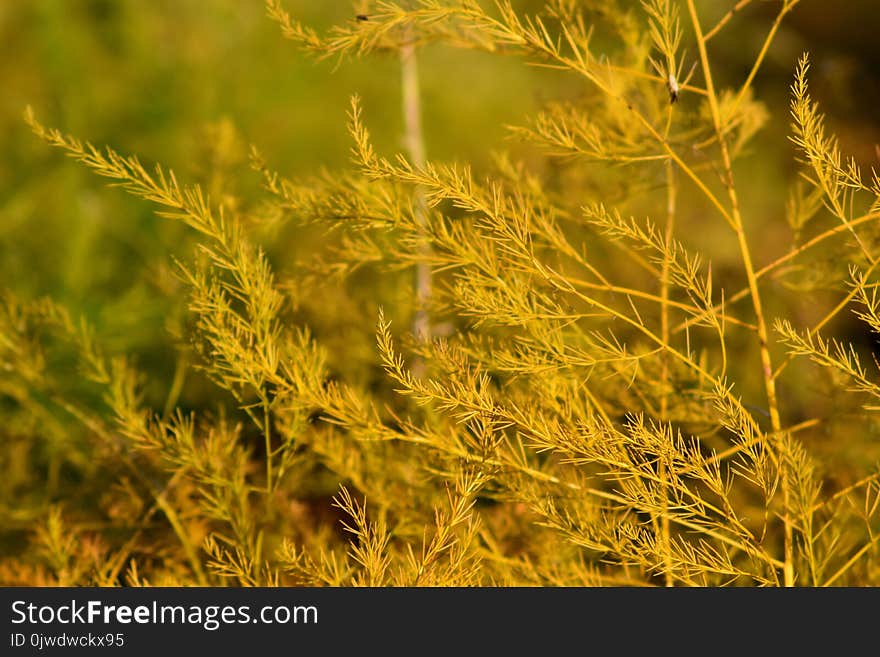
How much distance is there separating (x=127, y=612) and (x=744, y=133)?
1.89 feet

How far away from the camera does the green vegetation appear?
0.45 m

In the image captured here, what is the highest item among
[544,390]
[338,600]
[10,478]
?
[10,478]

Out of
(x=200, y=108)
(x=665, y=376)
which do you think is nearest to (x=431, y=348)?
(x=665, y=376)

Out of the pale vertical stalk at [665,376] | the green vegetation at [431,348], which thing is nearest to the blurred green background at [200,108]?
the green vegetation at [431,348]

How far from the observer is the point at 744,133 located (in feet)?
2.13

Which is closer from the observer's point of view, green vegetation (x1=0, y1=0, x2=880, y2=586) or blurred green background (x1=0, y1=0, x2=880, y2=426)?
green vegetation (x1=0, y1=0, x2=880, y2=586)

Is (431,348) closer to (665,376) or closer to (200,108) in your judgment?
(665,376)

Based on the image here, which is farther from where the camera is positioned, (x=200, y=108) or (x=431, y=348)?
(x=200, y=108)

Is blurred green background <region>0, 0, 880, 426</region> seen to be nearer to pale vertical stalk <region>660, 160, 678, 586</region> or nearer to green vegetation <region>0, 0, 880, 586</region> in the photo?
green vegetation <region>0, 0, 880, 586</region>

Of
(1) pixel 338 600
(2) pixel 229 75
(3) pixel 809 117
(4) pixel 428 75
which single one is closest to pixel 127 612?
(1) pixel 338 600

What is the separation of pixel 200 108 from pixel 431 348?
0.86 meters

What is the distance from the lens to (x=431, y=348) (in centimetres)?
50

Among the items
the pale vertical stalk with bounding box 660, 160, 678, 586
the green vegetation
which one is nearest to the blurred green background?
the green vegetation

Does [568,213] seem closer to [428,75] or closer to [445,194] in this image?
[445,194]
